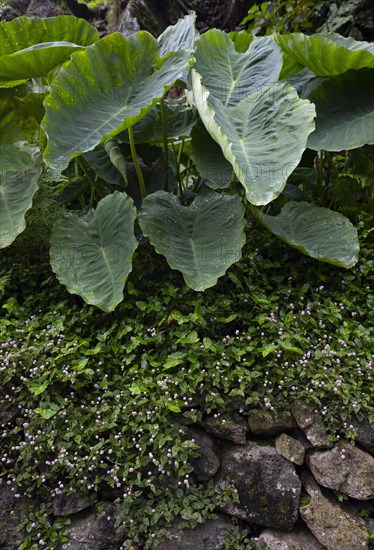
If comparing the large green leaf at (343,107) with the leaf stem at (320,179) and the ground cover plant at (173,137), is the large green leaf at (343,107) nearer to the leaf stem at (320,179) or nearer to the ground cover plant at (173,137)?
the ground cover plant at (173,137)

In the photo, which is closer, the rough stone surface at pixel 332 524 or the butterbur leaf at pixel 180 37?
the rough stone surface at pixel 332 524

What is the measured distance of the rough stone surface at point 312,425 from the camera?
168 cm

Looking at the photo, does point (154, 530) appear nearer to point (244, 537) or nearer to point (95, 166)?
point (244, 537)

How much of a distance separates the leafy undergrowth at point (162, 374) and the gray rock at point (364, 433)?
40mm

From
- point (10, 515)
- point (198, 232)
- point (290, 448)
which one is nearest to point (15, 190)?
point (198, 232)

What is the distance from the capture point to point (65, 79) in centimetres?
186

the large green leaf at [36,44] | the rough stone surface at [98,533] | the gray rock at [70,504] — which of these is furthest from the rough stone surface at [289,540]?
the large green leaf at [36,44]

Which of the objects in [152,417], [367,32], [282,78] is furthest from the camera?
[367,32]

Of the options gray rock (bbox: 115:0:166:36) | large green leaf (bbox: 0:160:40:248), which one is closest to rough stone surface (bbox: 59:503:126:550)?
large green leaf (bbox: 0:160:40:248)

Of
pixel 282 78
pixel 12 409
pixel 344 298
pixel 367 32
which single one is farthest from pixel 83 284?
pixel 367 32

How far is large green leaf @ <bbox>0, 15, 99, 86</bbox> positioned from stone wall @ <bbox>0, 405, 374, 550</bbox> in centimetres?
165

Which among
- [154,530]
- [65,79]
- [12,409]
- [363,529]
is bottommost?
[363,529]

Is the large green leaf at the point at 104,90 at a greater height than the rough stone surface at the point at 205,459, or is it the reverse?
the large green leaf at the point at 104,90

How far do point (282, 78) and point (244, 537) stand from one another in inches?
88.9
